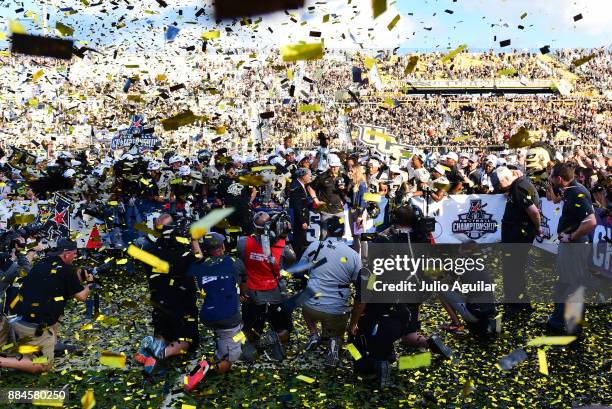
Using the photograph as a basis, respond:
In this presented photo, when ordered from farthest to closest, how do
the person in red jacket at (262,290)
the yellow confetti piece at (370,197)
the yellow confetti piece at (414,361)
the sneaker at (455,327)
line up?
the yellow confetti piece at (370,197), the sneaker at (455,327), the person in red jacket at (262,290), the yellow confetti piece at (414,361)

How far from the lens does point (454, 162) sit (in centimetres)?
1218

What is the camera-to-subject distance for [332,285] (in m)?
6.29

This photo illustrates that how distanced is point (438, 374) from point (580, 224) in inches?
102

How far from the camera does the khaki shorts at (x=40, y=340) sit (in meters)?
6.20

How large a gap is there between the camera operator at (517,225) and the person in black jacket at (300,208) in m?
3.45

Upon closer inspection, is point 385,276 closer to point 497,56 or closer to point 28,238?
point 28,238

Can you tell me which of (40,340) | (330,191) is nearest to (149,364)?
(40,340)

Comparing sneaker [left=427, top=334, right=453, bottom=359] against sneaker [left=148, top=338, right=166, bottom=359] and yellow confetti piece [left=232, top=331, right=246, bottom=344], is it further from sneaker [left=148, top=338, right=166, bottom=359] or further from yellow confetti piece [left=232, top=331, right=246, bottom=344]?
sneaker [left=148, top=338, right=166, bottom=359]

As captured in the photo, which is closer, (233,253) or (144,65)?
(233,253)

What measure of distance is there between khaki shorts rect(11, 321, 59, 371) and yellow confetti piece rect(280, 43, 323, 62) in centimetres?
386

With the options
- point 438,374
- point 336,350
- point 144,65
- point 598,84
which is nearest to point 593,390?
point 438,374

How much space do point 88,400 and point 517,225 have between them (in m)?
5.88

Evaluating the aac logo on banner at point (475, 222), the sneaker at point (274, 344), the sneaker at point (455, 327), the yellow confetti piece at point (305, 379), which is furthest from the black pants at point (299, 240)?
the yellow confetti piece at point (305, 379)

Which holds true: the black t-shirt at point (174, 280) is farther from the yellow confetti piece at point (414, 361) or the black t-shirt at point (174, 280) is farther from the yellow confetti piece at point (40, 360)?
the yellow confetti piece at point (414, 361)
